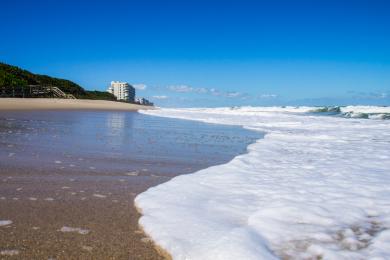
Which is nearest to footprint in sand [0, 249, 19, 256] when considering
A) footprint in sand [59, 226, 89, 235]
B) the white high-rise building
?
footprint in sand [59, 226, 89, 235]

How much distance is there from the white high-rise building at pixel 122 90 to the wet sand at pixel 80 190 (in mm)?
81335

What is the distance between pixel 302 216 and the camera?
9.28 feet

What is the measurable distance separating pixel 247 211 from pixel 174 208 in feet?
1.87

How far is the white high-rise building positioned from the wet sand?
81.3m

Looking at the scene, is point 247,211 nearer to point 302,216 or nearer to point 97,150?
point 302,216

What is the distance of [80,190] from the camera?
10.9ft

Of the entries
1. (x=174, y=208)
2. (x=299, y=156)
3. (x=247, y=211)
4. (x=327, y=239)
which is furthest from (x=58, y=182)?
(x=299, y=156)

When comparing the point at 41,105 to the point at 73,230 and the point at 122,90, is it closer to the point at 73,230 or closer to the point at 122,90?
the point at 73,230

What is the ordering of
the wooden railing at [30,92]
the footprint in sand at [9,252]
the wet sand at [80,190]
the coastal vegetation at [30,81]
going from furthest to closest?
the coastal vegetation at [30,81] → the wooden railing at [30,92] → the wet sand at [80,190] → the footprint in sand at [9,252]

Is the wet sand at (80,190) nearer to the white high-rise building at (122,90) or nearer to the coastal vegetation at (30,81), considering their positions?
the coastal vegetation at (30,81)

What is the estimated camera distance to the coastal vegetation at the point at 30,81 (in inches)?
1377

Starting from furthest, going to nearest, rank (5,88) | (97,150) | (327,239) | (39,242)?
1. (5,88)
2. (97,150)
3. (327,239)
4. (39,242)

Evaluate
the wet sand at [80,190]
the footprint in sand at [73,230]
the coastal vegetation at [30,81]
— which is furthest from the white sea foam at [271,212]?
the coastal vegetation at [30,81]

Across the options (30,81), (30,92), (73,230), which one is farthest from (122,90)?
(73,230)
